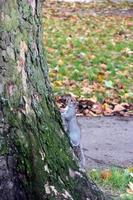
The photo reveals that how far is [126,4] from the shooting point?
68.3ft

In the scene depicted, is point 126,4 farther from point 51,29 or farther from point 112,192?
point 112,192

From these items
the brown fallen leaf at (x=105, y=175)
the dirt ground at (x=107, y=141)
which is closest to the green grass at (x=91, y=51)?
the dirt ground at (x=107, y=141)

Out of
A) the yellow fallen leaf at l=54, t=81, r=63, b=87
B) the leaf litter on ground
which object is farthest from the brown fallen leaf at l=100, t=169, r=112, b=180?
the yellow fallen leaf at l=54, t=81, r=63, b=87

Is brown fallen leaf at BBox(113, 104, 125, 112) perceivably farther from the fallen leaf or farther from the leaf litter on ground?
the fallen leaf

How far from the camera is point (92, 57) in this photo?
36.4 feet

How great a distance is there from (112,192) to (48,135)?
1.23 metres

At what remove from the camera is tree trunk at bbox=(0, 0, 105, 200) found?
3.23m

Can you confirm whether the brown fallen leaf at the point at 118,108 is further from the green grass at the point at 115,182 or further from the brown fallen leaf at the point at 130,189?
the brown fallen leaf at the point at 130,189

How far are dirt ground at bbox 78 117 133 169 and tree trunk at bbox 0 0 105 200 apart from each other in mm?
2109

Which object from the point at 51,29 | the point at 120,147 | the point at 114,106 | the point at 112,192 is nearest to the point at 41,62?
the point at 112,192

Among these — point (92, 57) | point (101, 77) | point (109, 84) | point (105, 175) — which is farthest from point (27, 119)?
point (92, 57)

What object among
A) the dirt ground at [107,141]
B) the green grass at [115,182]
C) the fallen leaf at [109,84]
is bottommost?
the fallen leaf at [109,84]

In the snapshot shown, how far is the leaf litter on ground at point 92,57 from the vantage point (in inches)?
316

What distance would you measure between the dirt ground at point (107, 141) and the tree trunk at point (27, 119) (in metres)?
2.11
